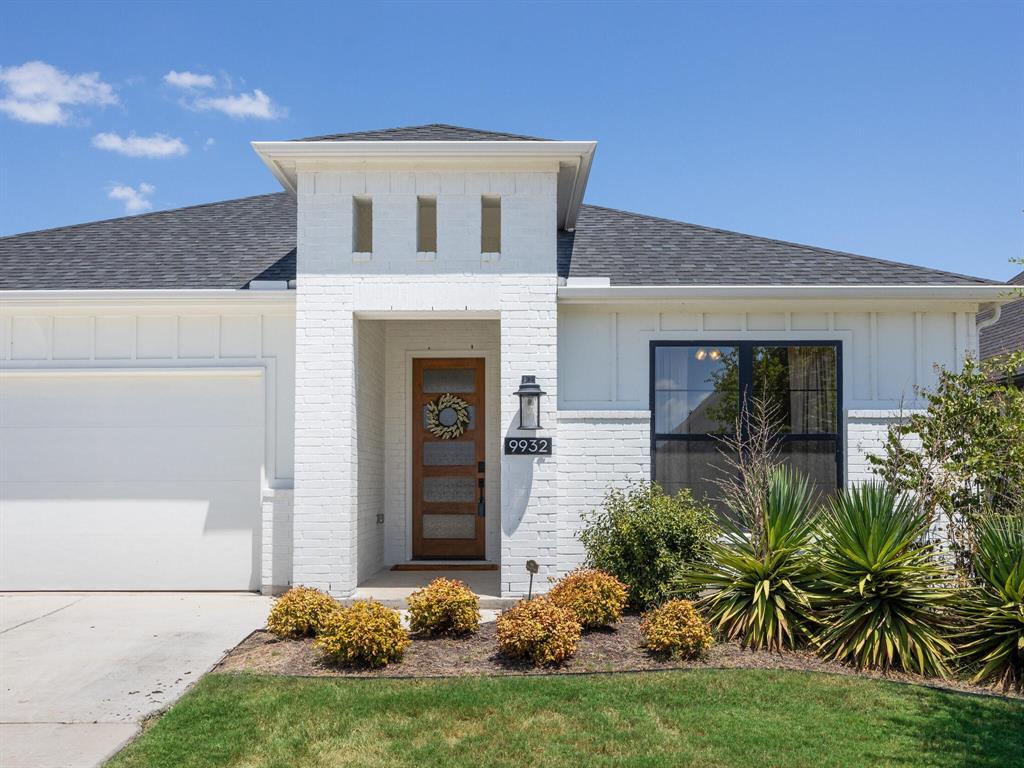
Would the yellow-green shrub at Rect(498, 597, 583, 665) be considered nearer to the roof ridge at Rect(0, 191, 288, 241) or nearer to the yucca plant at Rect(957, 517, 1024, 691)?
the yucca plant at Rect(957, 517, 1024, 691)

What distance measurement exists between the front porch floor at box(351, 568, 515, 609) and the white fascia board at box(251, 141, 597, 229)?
4.68m

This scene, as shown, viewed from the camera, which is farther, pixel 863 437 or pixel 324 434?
pixel 863 437

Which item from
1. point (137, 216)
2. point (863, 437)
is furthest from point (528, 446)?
point (137, 216)

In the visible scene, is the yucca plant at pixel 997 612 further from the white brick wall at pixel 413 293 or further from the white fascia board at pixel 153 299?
the white fascia board at pixel 153 299

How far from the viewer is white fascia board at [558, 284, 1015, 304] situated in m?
8.89

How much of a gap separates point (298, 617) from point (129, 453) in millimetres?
3985

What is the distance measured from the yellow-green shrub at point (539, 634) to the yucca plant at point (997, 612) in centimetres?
293

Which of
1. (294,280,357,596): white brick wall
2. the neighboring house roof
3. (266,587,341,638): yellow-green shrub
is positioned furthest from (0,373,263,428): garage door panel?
(266,587,341,638): yellow-green shrub

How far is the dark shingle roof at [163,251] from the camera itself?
9789 mm

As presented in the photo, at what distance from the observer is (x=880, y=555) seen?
6.33 meters

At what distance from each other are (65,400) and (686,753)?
323 inches

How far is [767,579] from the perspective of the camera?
6.72m

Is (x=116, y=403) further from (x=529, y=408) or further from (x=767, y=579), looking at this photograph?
(x=767, y=579)

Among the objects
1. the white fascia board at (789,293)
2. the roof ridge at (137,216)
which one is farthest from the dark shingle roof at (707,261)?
the roof ridge at (137,216)
